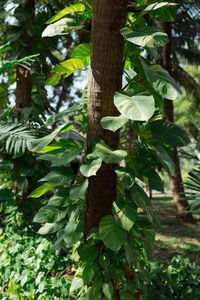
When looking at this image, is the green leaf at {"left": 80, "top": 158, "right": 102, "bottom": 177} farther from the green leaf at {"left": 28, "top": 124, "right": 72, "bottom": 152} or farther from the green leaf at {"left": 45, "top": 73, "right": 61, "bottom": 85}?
the green leaf at {"left": 45, "top": 73, "right": 61, "bottom": 85}

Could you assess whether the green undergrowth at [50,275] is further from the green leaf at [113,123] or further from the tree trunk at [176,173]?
the tree trunk at [176,173]

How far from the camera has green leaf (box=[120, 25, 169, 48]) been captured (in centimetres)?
111

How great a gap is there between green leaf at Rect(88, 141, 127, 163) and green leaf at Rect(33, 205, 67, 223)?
0.43m

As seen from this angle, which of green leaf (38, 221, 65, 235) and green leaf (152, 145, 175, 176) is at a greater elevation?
green leaf (152, 145, 175, 176)

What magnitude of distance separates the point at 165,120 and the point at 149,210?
456mm

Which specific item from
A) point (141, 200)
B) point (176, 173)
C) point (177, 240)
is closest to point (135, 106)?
point (141, 200)

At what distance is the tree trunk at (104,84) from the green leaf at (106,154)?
106 mm

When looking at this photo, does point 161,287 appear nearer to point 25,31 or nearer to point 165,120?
point 165,120

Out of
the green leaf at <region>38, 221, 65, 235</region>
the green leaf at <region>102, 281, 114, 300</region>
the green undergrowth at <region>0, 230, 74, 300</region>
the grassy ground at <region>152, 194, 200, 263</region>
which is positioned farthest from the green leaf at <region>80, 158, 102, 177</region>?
the grassy ground at <region>152, 194, 200, 263</region>

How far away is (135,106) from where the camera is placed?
3.54 ft

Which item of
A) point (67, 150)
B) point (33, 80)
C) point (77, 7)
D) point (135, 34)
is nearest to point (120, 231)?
point (67, 150)

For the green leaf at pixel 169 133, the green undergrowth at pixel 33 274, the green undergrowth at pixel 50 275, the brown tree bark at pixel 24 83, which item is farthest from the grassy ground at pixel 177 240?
the green leaf at pixel 169 133

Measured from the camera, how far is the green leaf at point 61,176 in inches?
54.5

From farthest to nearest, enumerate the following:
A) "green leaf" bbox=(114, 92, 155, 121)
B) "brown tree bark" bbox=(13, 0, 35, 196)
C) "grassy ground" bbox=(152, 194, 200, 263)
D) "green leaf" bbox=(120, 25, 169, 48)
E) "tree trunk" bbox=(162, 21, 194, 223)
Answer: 1. "tree trunk" bbox=(162, 21, 194, 223)
2. "grassy ground" bbox=(152, 194, 200, 263)
3. "brown tree bark" bbox=(13, 0, 35, 196)
4. "green leaf" bbox=(120, 25, 169, 48)
5. "green leaf" bbox=(114, 92, 155, 121)
